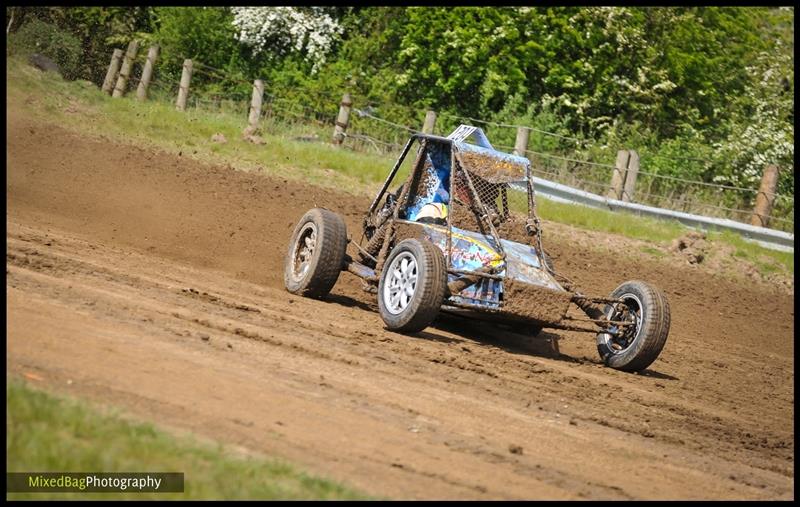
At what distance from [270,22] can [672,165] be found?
11717 mm

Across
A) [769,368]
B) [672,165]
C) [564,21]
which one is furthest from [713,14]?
[769,368]

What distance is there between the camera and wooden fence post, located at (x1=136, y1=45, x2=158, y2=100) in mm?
26297

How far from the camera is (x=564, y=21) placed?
29.6 metres

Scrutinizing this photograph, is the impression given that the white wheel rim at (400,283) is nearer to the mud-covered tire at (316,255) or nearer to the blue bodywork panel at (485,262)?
the blue bodywork panel at (485,262)

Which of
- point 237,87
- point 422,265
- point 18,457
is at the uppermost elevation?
point 237,87

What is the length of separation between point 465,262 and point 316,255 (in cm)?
160

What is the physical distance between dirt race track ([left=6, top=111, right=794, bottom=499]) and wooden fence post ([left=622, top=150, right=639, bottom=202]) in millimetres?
7538

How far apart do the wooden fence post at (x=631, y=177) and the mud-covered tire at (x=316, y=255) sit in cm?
1210

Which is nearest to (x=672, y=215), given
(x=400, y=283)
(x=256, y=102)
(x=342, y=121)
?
(x=342, y=121)

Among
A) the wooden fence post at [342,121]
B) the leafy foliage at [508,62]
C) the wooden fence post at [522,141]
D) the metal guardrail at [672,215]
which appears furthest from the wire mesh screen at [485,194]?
the leafy foliage at [508,62]

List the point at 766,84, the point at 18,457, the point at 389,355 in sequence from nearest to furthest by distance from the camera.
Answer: the point at 18,457 → the point at 389,355 → the point at 766,84

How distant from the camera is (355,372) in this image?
312 inches

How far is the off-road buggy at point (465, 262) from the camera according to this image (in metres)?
10.3

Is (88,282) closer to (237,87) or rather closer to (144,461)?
(144,461)
